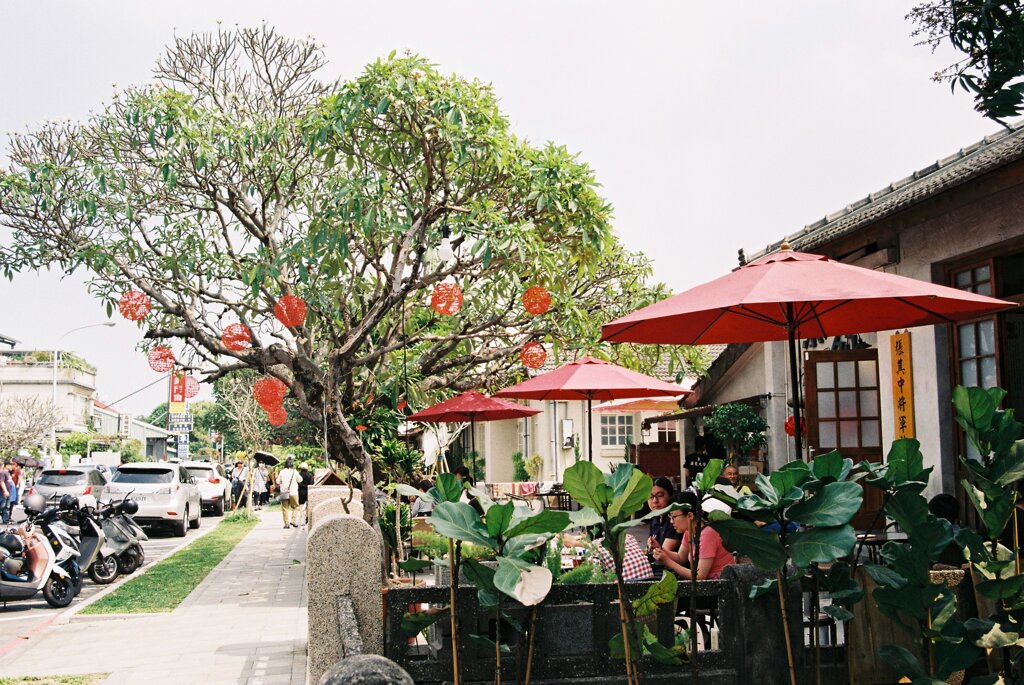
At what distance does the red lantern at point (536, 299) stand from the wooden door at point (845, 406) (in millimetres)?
3326

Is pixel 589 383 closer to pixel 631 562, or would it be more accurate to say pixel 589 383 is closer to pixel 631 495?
pixel 631 562

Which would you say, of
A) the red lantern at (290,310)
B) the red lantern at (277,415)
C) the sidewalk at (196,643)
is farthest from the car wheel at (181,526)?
the red lantern at (290,310)

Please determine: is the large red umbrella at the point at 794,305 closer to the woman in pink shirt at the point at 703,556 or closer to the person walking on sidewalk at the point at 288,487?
the woman in pink shirt at the point at 703,556

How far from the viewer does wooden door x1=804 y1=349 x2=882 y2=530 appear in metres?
12.5

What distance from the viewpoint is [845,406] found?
12.6 meters

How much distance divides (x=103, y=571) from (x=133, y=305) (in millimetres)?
4704

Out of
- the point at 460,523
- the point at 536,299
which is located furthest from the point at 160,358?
the point at 460,523

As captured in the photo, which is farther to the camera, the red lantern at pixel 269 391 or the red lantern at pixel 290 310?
the red lantern at pixel 269 391

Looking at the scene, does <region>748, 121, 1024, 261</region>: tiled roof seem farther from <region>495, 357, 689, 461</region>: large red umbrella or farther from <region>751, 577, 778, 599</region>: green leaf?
<region>751, 577, 778, 599</region>: green leaf

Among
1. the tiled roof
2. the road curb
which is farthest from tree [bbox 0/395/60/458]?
the tiled roof

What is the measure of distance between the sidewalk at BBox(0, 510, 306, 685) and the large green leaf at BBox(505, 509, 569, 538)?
475 cm

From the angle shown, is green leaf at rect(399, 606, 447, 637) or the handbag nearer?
green leaf at rect(399, 606, 447, 637)

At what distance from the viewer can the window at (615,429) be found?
29.7 m

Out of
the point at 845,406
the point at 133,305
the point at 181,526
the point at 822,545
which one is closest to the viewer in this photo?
the point at 822,545
